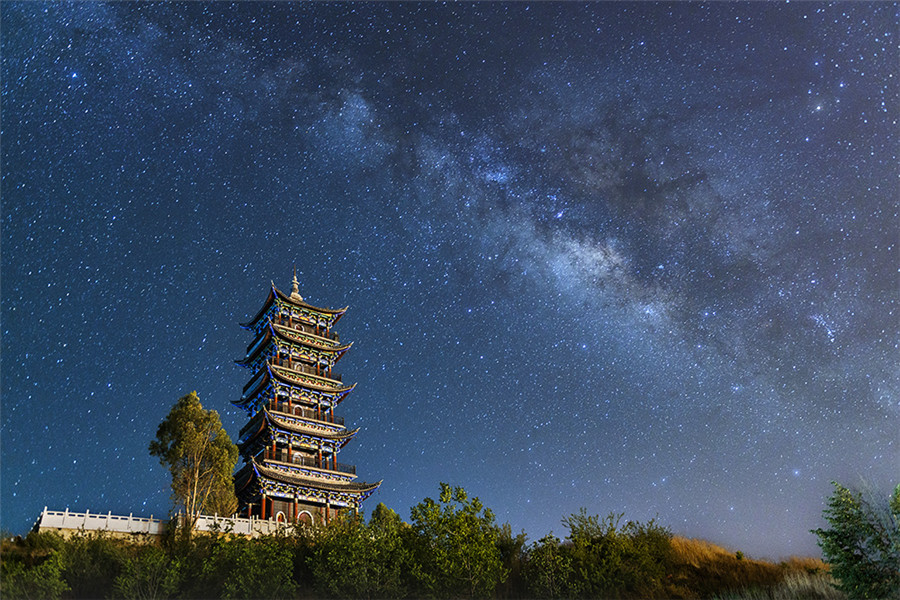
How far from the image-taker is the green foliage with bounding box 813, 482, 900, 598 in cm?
2205

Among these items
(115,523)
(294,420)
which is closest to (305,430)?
(294,420)

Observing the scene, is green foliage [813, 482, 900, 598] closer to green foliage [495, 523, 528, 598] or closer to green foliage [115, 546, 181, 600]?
green foliage [495, 523, 528, 598]

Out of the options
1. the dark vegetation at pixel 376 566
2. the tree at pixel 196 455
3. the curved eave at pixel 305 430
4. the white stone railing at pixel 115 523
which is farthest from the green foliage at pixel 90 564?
the curved eave at pixel 305 430

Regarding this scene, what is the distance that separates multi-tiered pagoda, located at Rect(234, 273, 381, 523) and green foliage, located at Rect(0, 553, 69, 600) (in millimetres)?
20692

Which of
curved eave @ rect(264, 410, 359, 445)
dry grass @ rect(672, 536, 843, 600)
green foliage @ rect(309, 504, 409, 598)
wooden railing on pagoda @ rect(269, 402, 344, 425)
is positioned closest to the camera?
green foliage @ rect(309, 504, 409, 598)

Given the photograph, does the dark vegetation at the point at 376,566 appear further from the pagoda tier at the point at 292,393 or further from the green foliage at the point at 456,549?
the pagoda tier at the point at 292,393

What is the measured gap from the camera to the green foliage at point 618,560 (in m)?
28.8

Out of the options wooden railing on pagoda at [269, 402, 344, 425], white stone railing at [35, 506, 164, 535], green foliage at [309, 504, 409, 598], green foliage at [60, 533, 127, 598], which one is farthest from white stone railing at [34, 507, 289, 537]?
wooden railing on pagoda at [269, 402, 344, 425]

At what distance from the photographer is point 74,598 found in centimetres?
2453

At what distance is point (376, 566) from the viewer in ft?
86.0

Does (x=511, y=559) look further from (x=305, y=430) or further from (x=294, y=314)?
(x=294, y=314)

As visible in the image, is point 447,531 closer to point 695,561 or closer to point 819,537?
point 819,537

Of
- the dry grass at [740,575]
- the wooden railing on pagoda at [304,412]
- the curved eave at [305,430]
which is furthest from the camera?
the wooden railing on pagoda at [304,412]

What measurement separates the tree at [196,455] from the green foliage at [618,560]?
63.9ft
